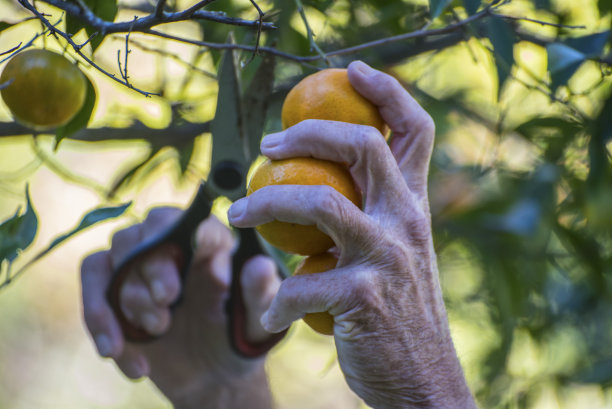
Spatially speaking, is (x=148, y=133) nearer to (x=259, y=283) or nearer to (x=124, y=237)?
(x=124, y=237)

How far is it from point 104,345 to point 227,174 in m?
0.28

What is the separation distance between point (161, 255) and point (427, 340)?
1.27ft

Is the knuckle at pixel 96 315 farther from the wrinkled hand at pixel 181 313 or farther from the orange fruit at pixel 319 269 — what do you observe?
the orange fruit at pixel 319 269

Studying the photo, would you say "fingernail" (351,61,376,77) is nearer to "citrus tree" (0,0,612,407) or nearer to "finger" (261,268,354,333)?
"citrus tree" (0,0,612,407)

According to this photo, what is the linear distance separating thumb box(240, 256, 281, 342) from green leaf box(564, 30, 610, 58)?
1.54ft

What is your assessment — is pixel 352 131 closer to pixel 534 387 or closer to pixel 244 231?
pixel 244 231

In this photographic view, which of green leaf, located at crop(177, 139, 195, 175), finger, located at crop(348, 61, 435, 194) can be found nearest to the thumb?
green leaf, located at crop(177, 139, 195, 175)

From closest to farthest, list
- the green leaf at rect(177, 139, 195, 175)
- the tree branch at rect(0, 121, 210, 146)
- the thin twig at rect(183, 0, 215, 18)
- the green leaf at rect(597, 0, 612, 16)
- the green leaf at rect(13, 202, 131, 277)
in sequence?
1. the thin twig at rect(183, 0, 215, 18)
2. the green leaf at rect(13, 202, 131, 277)
3. the green leaf at rect(597, 0, 612, 16)
4. the tree branch at rect(0, 121, 210, 146)
5. the green leaf at rect(177, 139, 195, 175)

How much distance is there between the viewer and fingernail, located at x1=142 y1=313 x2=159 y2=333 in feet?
2.59

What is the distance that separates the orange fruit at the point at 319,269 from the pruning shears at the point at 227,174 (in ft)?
0.60

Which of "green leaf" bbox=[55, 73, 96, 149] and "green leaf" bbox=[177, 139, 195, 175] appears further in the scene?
"green leaf" bbox=[177, 139, 195, 175]

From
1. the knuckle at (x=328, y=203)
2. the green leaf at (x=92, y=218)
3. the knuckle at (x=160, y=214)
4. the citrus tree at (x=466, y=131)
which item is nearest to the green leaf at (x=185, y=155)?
the citrus tree at (x=466, y=131)

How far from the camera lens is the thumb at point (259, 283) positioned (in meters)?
0.82

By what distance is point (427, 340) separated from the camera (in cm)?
56
